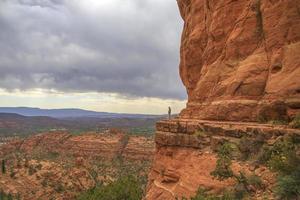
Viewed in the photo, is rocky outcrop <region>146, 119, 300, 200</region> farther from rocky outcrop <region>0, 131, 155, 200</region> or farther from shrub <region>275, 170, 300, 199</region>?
rocky outcrop <region>0, 131, 155, 200</region>

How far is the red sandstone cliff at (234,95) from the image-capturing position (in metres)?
27.0

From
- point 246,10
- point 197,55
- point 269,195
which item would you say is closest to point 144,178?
point 197,55

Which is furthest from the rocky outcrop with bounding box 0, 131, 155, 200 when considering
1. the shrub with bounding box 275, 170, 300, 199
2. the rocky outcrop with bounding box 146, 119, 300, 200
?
the shrub with bounding box 275, 170, 300, 199

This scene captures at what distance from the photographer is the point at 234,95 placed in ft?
101

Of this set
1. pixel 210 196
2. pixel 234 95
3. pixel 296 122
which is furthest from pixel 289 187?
pixel 234 95

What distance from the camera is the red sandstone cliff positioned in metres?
27.0

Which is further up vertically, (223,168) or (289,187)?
(223,168)

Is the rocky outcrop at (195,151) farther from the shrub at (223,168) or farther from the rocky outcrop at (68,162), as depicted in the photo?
the rocky outcrop at (68,162)

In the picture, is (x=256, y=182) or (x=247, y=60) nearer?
(x=256, y=182)

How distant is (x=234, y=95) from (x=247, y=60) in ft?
8.80

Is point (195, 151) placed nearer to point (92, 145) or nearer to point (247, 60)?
point (247, 60)

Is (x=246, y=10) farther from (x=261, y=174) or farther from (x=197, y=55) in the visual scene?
(x=261, y=174)

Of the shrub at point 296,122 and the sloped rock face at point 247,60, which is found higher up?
the sloped rock face at point 247,60

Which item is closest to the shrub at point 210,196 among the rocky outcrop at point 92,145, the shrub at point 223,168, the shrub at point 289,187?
the shrub at point 223,168
